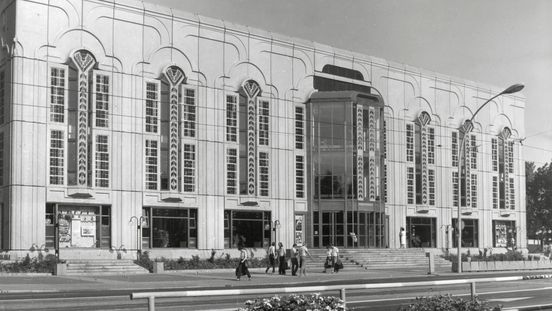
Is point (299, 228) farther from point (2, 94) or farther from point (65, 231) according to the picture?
point (2, 94)

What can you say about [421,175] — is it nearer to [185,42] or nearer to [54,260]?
[185,42]

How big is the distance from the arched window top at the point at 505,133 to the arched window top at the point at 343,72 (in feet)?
62.2

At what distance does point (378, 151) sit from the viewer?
59.4 metres

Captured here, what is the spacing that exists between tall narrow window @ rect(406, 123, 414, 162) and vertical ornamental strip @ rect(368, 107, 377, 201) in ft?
19.9

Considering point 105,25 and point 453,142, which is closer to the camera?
point 105,25

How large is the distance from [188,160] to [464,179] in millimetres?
29230

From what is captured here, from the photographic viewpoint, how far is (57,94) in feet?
146

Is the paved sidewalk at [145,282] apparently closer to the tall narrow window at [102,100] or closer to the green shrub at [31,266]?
the green shrub at [31,266]

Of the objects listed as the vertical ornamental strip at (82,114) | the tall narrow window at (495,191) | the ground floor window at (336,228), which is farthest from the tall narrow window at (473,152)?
the vertical ornamental strip at (82,114)

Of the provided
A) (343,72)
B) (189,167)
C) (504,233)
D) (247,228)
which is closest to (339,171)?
(343,72)

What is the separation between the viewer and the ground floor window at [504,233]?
71.5m

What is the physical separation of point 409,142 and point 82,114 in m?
29.4

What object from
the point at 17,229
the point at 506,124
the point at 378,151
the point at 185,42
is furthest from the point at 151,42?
the point at 506,124

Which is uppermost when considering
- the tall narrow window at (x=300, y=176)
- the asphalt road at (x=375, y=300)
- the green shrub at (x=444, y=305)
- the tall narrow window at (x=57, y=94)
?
the tall narrow window at (x=57, y=94)
